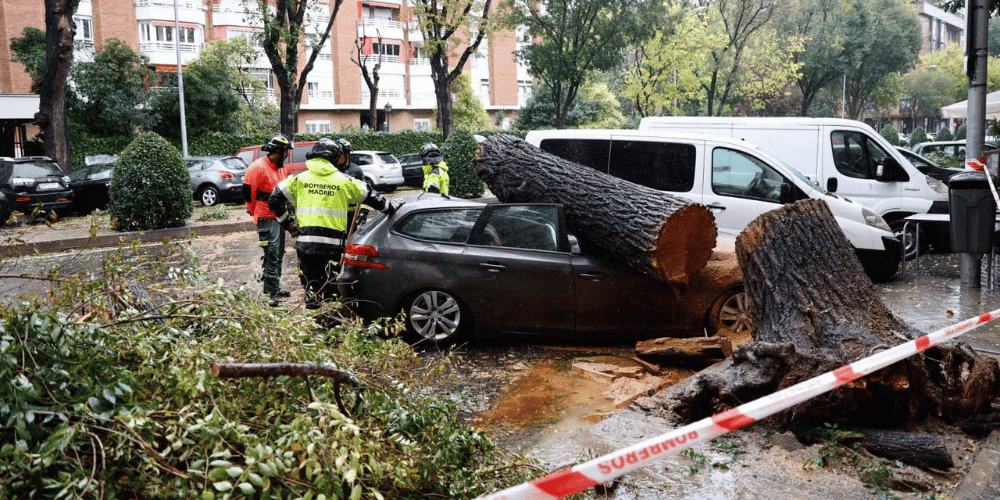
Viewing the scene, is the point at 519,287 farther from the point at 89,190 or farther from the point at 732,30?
the point at 732,30

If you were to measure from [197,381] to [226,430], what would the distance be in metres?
0.30

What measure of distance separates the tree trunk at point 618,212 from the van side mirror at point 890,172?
5.94 m

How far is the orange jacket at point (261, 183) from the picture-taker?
9.29m

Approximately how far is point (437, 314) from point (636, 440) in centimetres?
275

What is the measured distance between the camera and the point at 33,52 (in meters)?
32.8

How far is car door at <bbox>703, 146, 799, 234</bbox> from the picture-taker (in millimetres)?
10250

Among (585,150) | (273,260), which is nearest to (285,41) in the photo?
(585,150)

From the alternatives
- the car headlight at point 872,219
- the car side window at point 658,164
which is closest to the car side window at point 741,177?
the car side window at point 658,164

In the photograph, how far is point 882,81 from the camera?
52906 millimetres

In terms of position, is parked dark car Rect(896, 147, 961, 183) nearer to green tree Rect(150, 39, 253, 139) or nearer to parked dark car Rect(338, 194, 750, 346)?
parked dark car Rect(338, 194, 750, 346)

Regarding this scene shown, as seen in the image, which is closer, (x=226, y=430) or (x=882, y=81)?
(x=226, y=430)

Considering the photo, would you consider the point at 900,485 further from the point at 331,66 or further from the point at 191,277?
the point at 331,66

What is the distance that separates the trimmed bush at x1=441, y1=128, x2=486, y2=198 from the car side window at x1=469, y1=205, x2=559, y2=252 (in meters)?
15.8

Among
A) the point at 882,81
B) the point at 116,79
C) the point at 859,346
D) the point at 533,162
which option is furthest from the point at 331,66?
the point at 859,346
